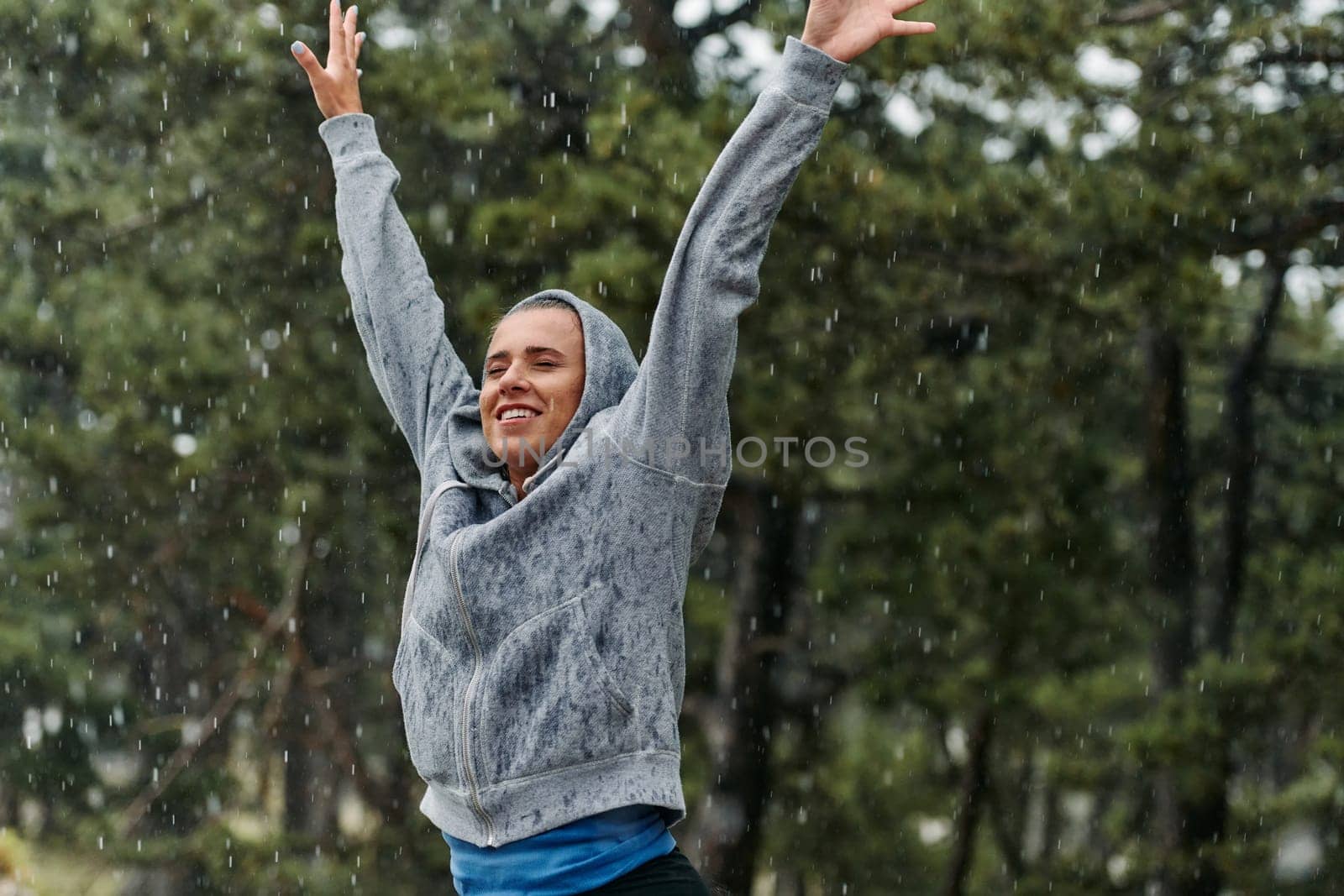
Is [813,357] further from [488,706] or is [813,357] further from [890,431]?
[488,706]

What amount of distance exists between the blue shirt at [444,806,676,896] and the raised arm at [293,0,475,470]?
548 mm

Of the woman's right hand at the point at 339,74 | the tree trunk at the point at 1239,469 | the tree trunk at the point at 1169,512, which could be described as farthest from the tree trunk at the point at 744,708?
the woman's right hand at the point at 339,74

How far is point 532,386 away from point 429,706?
0.38 m

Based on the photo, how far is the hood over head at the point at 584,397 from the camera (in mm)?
1619

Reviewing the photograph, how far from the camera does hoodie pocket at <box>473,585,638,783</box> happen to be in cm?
148

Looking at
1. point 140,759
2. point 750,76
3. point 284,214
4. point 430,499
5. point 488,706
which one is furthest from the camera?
point 140,759

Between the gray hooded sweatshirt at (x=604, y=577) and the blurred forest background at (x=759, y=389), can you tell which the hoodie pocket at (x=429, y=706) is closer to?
the gray hooded sweatshirt at (x=604, y=577)

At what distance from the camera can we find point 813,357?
20.7 feet

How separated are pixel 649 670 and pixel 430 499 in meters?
0.35

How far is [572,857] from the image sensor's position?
1497mm

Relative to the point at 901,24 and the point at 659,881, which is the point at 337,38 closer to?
the point at 901,24

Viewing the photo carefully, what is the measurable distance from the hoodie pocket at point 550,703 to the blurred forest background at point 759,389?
3.67 m

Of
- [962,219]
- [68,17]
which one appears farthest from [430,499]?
[68,17]

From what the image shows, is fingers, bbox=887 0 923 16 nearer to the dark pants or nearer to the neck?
the neck
